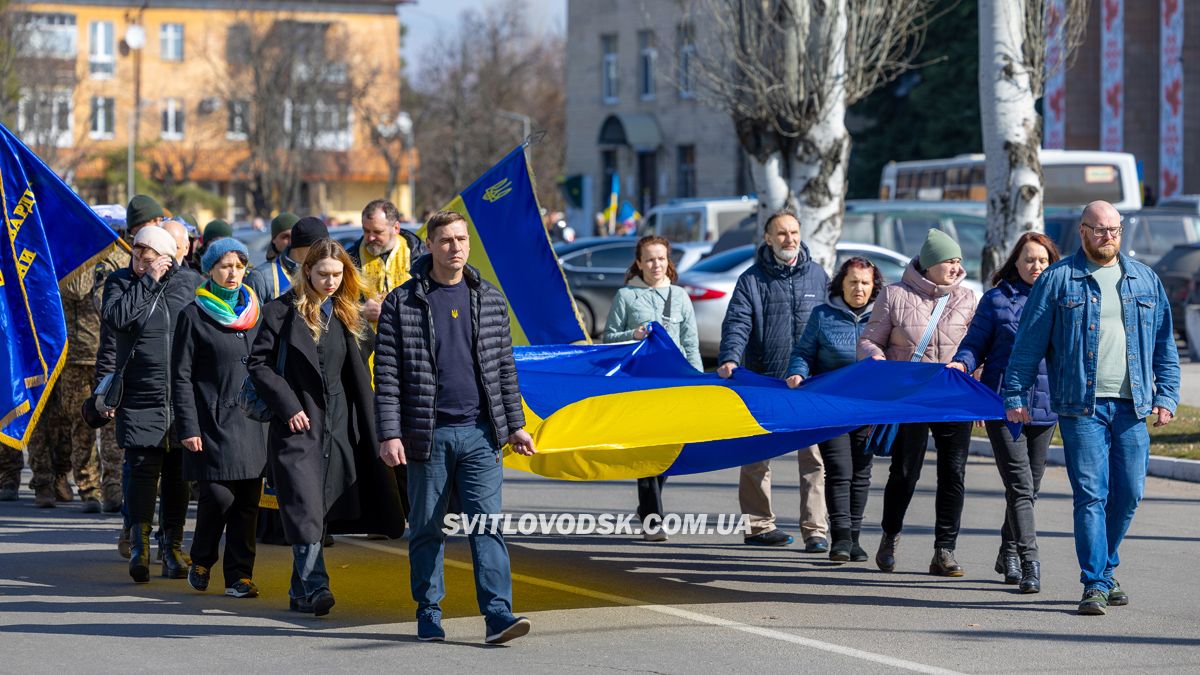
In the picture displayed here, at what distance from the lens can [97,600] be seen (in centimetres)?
869

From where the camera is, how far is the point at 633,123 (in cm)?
5434

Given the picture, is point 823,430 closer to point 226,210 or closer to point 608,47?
point 608,47

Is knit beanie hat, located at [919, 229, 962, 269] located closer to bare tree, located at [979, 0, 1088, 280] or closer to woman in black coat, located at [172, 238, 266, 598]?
woman in black coat, located at [172, 238, 266, 598]

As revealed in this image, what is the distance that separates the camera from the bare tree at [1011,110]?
57.7ft

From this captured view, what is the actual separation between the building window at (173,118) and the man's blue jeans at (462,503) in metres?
69.2

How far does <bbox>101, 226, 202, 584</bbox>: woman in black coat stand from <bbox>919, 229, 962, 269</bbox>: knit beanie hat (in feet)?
13.3

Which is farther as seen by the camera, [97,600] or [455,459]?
[97,600]

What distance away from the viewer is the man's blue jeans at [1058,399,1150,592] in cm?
818

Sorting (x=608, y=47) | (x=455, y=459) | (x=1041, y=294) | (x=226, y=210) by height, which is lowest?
(x=455, y=459)

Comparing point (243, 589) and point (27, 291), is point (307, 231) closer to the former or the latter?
point (27, 291)

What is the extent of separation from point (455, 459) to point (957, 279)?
10.7ft

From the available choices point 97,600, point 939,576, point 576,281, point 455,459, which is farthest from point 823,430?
point 576,281

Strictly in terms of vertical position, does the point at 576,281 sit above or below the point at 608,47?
below

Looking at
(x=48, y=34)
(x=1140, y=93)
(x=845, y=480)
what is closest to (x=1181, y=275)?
(x=845, y=480)
